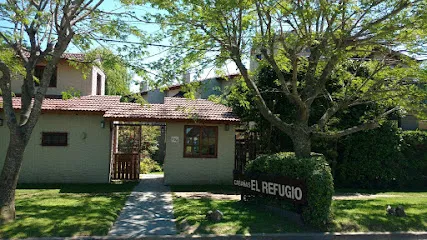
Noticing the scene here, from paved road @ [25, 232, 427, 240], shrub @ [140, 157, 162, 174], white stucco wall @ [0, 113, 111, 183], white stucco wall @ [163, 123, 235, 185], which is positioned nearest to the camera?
paved road @ [25, 232, 427, 240]

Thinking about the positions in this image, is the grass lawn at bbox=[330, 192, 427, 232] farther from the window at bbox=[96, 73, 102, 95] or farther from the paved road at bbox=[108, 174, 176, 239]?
the window at bbox=[96, 73, 102, 95]

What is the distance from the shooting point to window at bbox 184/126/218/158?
50.0 ft

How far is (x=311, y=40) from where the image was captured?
8664 millimetres

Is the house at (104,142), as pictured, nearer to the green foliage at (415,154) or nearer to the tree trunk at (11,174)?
the tree trunk at (11,174)

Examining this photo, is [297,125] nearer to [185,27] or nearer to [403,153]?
[185,27]

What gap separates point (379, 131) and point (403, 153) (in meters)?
1.64

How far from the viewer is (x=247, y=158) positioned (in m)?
15.9

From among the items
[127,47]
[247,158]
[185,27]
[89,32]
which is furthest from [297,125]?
[247,158]

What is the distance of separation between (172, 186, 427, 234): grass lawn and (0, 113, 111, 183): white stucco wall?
5495 mm

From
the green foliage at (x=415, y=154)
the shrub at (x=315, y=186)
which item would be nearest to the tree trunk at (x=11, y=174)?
the shrub at (x=315, y=186)

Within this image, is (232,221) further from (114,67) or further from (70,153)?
(70,153)

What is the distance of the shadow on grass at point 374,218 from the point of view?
805 centimetres

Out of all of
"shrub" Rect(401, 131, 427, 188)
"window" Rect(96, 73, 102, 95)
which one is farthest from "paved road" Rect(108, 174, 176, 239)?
"window" Rect(96, 73, 102, 95)

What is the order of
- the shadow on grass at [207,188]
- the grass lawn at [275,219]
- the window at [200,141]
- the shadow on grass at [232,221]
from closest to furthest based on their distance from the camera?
the shadow on grass at [232,221] → the grass lawn at [275,219] → the shadow on grass at [207,188] → the window at [200,141]
